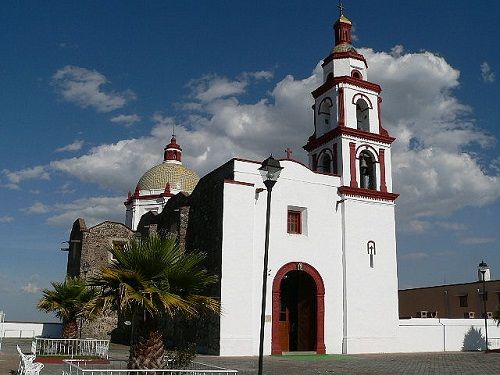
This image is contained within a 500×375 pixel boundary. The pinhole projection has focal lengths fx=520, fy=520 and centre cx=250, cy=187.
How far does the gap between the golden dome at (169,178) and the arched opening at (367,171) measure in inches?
667

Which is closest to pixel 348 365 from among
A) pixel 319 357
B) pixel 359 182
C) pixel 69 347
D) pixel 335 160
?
pixel 319 357

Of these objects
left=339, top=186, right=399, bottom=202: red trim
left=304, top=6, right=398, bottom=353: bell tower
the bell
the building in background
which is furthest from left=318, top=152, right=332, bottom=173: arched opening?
the building in background

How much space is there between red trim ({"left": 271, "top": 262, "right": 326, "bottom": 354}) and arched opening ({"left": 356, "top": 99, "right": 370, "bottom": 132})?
338 inches

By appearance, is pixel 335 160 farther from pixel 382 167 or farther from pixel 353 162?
pixel 382 167

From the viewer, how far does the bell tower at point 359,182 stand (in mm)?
24500

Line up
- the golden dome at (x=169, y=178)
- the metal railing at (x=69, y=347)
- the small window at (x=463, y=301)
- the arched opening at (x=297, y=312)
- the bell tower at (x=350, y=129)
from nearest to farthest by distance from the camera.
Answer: the metal railing at (x=69, y=347) → the arched opening at (x=297, y=312) → the bell tower at (x=350, y=129) → the small window at (x=463, y=301) → the golden dome at (x=169, y=178)

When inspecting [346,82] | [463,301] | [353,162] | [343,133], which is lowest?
[463,301]

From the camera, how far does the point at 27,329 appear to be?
115ft

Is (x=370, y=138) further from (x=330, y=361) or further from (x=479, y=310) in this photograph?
(x=479, y=310)

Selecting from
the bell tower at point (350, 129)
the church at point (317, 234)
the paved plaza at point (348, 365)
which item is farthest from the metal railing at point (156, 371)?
the bell tower at point (350, 129)

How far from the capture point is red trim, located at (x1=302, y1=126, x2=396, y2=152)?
26.1m

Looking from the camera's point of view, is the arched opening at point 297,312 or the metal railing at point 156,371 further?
the arched opening at point 297,312

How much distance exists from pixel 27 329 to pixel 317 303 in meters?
21.8

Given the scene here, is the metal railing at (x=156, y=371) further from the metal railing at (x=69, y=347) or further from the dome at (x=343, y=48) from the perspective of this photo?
the dome at (x=343, y=48)
